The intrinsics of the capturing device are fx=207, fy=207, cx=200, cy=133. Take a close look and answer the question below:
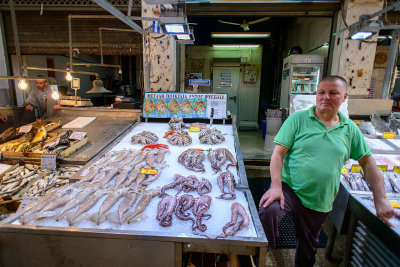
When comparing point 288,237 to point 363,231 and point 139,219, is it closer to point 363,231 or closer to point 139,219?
point 363,231

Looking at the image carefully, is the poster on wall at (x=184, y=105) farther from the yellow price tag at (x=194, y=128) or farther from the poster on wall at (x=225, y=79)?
the poster on wall at (x=225, y=79)

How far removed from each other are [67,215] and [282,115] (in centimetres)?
636

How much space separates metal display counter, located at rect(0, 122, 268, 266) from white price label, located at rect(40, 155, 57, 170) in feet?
4.64

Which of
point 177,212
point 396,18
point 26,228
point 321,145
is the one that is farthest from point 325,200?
point 396,18

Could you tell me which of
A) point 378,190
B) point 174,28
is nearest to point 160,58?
point 174,28

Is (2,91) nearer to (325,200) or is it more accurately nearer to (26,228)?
(26,228)

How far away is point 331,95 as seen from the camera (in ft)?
6.39

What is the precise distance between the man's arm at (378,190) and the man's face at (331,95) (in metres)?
0.65

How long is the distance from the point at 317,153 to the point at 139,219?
5.64 feet

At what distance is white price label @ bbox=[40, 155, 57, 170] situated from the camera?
9.36ft

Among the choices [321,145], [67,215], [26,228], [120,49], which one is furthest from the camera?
[120,49]

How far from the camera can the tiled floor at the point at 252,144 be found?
5.99m

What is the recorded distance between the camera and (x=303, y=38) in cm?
857

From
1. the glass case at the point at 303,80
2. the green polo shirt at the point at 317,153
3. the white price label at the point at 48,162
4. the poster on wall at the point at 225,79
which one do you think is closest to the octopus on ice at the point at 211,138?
the green polo shirt at the point at 317,153
